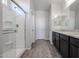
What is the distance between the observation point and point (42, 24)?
29.8 feet

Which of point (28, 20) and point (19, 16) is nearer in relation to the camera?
point (19, 16)

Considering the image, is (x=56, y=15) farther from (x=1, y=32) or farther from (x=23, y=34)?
(x=1, y=32)

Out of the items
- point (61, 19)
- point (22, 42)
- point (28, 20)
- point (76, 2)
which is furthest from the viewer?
point (61, 19)

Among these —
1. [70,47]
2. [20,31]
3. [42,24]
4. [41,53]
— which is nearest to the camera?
[70,47]

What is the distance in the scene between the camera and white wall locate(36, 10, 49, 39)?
906 cm

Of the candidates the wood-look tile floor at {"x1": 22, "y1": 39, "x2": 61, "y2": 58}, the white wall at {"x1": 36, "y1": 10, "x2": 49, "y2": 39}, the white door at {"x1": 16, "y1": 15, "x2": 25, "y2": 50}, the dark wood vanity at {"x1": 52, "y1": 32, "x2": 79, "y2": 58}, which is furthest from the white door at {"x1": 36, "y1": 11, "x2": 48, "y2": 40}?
the dark wood vanity at {"x1": 52, "y1": 32, "x2": 79, "y2": 58}

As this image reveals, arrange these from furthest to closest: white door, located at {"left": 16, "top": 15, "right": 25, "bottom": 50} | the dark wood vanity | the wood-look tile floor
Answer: white door, located at {"left": 16, "top": 15, "right": 25, "bottom": 50}
the wood-look tile floor
the dark wood vanity

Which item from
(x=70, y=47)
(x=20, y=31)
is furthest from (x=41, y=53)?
(x=70, y=47)

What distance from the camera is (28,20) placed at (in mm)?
4656

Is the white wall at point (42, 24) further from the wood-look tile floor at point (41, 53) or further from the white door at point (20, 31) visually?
the white door at point (20, 31)

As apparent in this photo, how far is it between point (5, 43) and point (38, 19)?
7.67 metres

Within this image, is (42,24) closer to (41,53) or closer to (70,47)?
(41,53)

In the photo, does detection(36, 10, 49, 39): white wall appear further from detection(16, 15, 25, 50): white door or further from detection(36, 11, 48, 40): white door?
detection(16, 15, 25, 50): white door

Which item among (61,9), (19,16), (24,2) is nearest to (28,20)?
(19,16)
